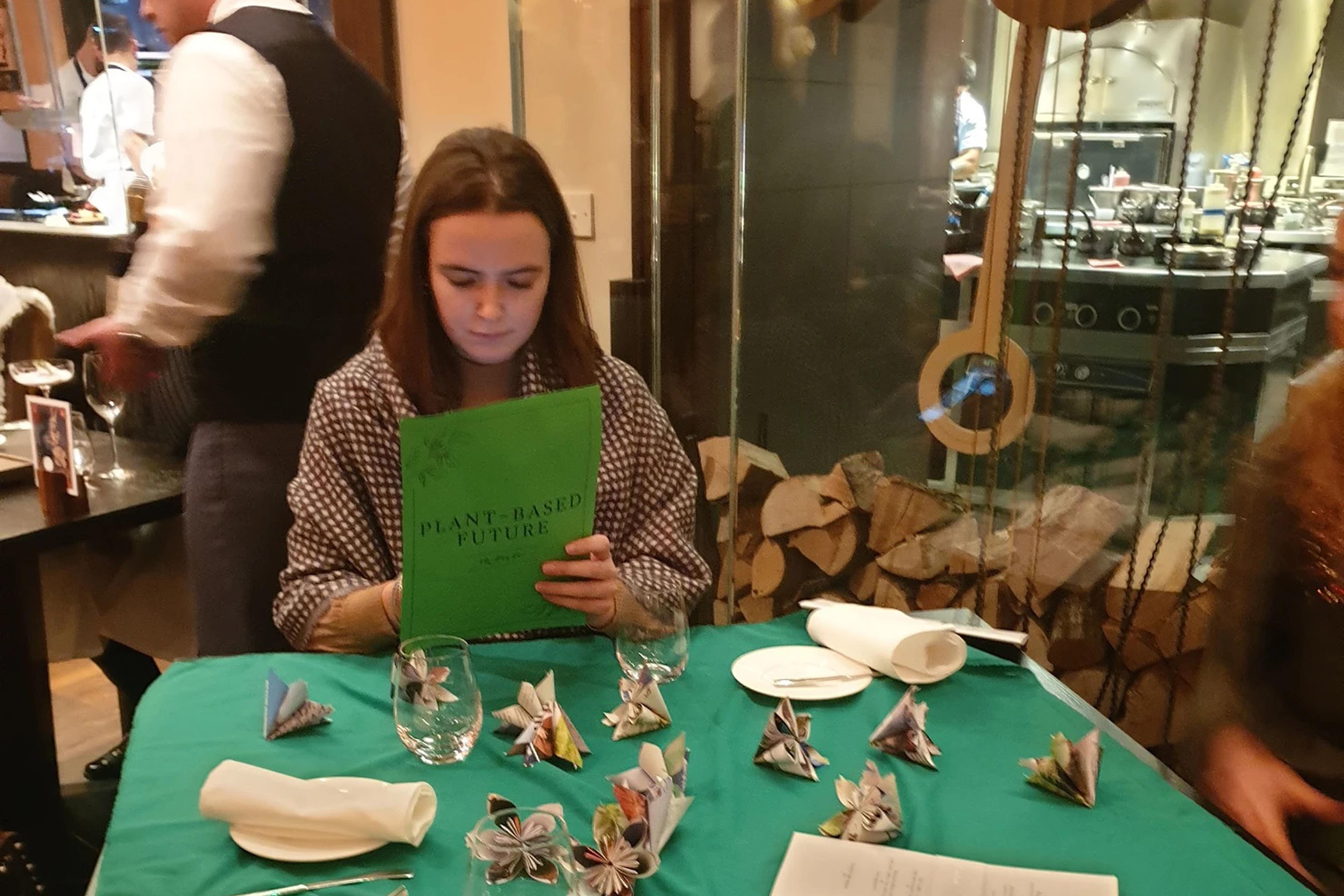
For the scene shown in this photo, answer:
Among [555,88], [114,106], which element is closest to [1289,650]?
[555,88]

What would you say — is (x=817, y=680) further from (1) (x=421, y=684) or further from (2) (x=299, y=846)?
(2) (x=299, y=846)

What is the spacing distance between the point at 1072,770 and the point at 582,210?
1764 mm

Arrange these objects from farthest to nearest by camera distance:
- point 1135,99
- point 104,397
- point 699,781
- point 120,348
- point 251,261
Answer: point 1135,99, point 104,397, point 120,348, point 251,261, point 699,781

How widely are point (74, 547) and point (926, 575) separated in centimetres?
179

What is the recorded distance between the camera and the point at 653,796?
0.80 metres

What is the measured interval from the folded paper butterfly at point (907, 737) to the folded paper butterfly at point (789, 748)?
0.20 feet

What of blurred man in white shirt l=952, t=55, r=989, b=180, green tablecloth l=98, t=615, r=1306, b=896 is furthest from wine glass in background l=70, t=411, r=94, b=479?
blurred man in white shirt l=952, t=55, r=989, b=180

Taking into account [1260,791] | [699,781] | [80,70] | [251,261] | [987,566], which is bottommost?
[987,566]

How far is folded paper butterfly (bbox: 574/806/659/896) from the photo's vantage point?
743 millimetres

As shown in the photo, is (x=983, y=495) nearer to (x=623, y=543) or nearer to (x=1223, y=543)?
(x=1223, y=543)

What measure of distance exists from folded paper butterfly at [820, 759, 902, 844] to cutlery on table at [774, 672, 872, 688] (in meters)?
0.21

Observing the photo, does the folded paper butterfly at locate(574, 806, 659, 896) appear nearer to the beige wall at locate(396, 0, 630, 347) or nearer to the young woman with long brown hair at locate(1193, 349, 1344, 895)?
the young woman with long brown hair at locate(1193, 349, 1344, 895)

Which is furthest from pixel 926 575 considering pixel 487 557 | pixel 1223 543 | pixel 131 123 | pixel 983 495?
pixel 131 123

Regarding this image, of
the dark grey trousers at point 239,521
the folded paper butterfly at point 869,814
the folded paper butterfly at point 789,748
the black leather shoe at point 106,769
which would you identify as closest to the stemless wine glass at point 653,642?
the folded paper butterfly at point 789,748
